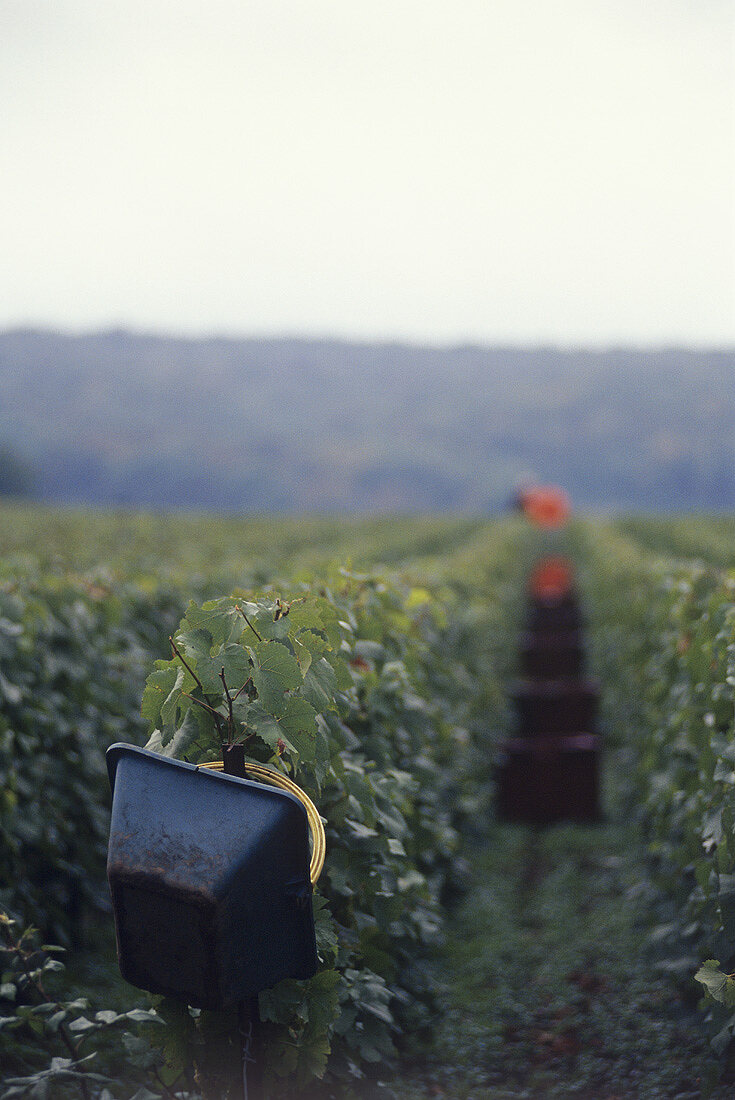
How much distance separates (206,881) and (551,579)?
74.2 ft

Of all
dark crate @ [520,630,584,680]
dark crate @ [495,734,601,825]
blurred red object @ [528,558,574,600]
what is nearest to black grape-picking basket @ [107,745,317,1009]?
dark crate @ [495,734,601,825]

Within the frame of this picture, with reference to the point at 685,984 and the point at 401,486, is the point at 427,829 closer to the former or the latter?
the point at 685,984

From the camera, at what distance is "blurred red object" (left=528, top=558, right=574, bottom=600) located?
2096 centimetres

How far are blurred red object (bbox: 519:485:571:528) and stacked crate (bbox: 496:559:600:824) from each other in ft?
119

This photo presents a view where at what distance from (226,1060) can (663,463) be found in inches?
6731

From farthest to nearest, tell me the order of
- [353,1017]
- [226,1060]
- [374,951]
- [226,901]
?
[374,951], [353,1017], [226,1060], [226,901]

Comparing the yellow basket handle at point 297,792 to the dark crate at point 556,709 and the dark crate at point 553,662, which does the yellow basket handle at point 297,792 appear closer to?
the dark crate at point 556,709

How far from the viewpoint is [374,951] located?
10.5ft

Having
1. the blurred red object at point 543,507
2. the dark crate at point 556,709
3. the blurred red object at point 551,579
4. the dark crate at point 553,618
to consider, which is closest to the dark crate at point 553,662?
the dark crate at point 556,709

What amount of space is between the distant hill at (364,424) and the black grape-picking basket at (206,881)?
149 m

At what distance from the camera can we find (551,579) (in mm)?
24203

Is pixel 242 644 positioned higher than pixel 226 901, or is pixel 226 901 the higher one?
pixel 242 644

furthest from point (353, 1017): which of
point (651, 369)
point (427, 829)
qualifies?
point (651, 369)

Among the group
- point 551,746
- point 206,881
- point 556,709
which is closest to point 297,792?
point 206,881
